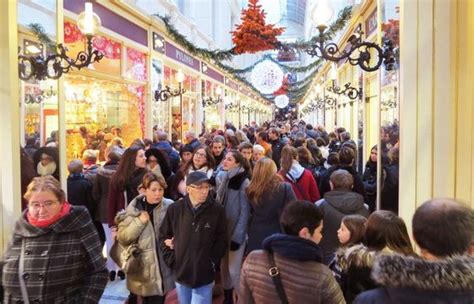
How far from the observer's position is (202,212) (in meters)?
3.47

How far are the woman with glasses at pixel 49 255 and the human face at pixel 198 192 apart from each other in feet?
3.41

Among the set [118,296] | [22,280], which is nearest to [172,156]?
[118,296]

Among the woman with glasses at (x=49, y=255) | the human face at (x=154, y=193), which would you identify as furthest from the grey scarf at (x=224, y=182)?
the woman with glasses at (x=49, y=255)

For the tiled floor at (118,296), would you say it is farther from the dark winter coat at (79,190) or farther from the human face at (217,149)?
the human face at (217,149)

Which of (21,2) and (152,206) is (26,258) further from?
(21,2)

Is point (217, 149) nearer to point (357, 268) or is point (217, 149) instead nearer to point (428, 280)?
point (357, 268)

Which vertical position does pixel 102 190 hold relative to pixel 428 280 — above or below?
below

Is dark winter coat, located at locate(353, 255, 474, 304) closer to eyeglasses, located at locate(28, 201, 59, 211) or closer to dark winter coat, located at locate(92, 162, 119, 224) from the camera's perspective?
eyeglasses, located at locate(28, 201, 59, 211)

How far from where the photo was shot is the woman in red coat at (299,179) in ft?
16.0

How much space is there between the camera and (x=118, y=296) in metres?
4.81

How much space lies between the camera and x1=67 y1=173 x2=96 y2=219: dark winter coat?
5.11m

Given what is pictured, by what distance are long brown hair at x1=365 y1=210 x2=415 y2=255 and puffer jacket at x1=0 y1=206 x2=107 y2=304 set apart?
1.49m

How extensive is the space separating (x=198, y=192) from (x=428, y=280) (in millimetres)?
2181

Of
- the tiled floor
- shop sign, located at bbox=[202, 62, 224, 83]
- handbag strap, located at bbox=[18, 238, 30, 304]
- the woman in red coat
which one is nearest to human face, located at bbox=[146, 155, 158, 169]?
the tiled floor
